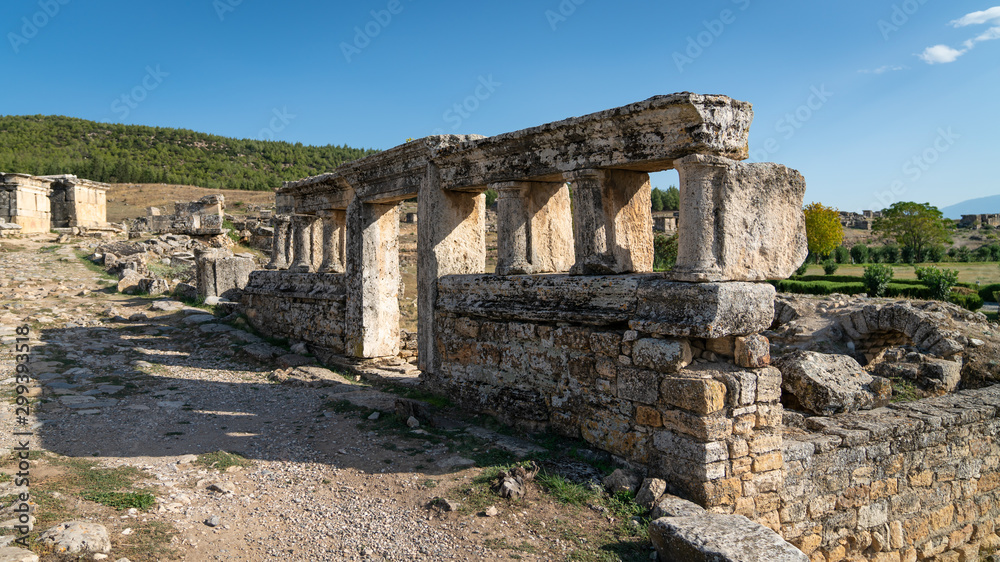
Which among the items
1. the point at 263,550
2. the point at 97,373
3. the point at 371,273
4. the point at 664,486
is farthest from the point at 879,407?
the point at 97,373

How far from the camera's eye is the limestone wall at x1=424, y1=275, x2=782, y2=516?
406 centimetres

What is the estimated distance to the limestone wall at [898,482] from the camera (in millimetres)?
4625

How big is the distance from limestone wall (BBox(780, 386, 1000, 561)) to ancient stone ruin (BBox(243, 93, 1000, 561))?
2 centimetres

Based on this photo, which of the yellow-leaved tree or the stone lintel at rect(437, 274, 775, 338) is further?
the yellow-leaved tree

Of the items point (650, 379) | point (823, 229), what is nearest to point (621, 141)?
point (650, 379)

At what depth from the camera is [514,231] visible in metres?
5.91

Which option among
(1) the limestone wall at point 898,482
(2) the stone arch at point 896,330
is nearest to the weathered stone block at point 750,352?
(1) the limestone wall at point 898,482

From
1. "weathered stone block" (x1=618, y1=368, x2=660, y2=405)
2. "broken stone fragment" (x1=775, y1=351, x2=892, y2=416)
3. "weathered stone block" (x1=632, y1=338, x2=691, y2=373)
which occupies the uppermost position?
"weathered stone block" (x1=632, y1=338, x2=691, y2=373)

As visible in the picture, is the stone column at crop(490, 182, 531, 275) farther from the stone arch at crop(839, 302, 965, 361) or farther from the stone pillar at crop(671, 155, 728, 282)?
the stone arch at crop(839, 302, 965, 361)

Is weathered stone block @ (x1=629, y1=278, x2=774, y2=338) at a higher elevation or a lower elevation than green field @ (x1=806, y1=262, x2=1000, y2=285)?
higher

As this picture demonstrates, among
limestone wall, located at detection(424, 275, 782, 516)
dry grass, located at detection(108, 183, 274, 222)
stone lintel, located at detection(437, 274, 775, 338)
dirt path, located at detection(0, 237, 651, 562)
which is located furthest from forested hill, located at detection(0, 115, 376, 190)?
limestone wall, located at detection(424, 275, 782, 516)

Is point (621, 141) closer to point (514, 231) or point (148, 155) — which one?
point (514, 231)

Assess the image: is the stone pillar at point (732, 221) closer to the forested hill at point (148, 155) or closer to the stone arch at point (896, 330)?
the stone arch at point (896, 330)

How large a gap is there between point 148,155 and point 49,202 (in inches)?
1347
